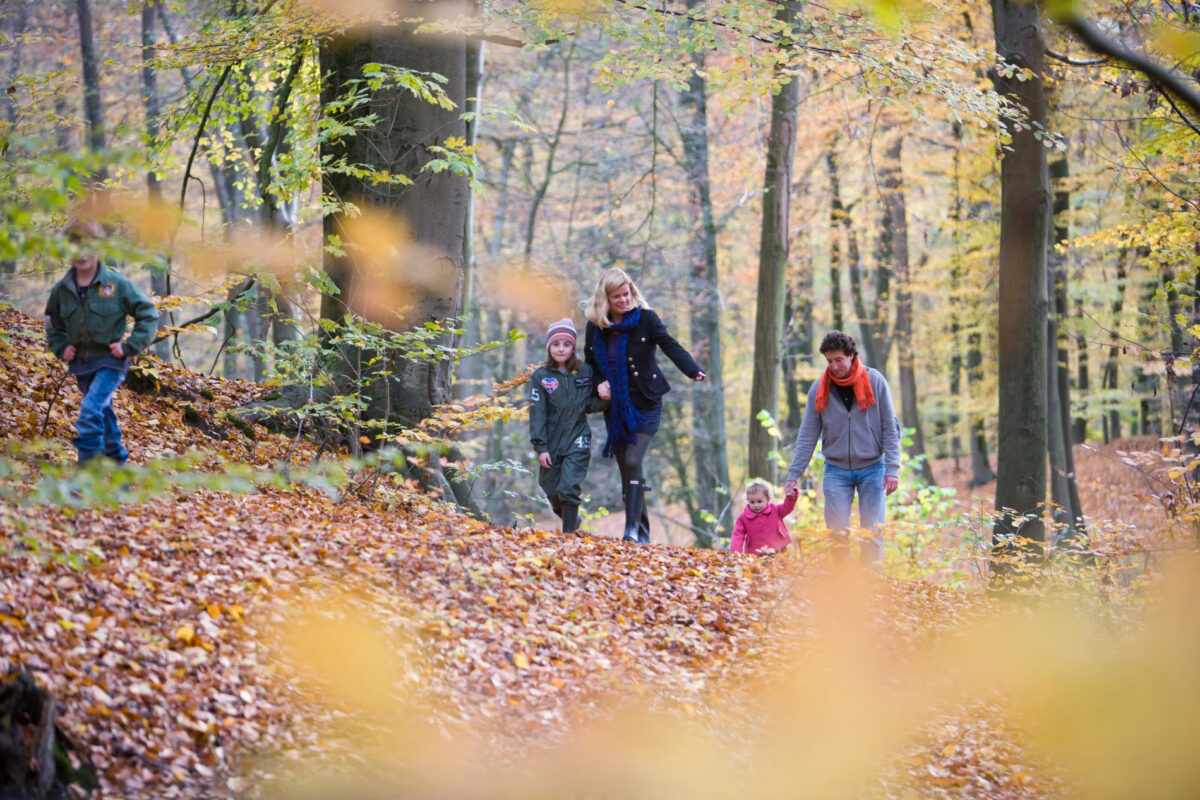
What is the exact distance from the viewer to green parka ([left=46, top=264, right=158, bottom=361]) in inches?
235

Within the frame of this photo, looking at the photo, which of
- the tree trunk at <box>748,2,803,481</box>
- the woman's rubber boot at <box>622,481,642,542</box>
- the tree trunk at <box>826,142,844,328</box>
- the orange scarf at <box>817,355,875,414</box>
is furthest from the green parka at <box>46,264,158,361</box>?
the tree trunk at <box>826,142,844,328</box>

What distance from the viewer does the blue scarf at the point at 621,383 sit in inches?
309

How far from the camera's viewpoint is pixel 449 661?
4.96m

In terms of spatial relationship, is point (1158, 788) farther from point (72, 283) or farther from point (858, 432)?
point (72, 283)

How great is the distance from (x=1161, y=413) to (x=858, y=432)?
20.1m

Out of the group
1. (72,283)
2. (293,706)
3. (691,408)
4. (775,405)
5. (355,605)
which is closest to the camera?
(293,706)

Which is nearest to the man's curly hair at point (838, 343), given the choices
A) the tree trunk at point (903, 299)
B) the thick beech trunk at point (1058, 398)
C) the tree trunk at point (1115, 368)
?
the thick beech trunk at point (1058, 398)

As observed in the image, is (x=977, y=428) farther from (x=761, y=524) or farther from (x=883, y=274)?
(x=761, y=524)

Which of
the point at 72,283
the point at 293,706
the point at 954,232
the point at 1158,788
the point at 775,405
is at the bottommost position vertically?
the point at 1158,788

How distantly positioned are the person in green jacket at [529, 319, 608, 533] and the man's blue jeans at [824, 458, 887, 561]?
6.32ft

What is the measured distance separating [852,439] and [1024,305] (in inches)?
112

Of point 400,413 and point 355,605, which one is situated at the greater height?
point 400,413

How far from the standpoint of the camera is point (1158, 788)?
14.9ft

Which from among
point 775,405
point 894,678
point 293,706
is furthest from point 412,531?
point 775,405
